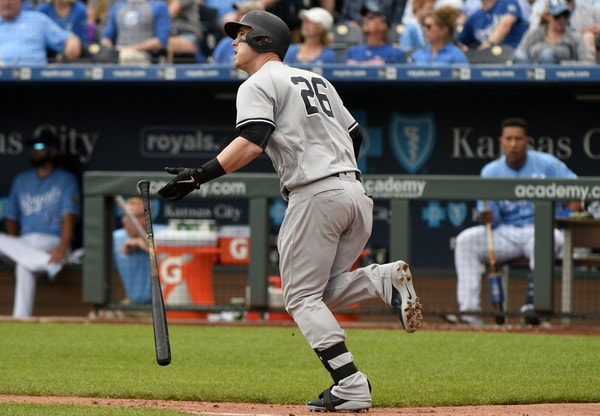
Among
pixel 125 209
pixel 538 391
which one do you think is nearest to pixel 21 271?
pixel 125 209

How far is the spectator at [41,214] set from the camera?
450 inches

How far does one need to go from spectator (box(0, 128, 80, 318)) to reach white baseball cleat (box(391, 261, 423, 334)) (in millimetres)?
6631

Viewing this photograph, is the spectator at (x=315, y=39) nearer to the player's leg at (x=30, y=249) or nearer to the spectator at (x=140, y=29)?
the spectator at (x=140, y=29)

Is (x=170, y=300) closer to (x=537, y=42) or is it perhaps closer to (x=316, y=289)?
(x=537, y=42)

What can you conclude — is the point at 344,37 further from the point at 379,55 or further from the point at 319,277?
the point at 319,277

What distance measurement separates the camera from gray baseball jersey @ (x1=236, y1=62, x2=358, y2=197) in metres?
5.15

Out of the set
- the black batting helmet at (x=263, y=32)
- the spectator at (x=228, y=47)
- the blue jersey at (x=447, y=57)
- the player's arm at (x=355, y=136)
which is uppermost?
the spectator at (x=228, y=47)

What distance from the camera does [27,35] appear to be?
38.0 feet

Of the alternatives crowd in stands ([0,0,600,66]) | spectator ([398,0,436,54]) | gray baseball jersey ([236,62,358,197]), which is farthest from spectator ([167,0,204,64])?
gray baseball jersey ([236,62,358,197])

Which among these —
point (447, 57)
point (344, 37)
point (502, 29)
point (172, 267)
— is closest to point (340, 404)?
point (172, 267)

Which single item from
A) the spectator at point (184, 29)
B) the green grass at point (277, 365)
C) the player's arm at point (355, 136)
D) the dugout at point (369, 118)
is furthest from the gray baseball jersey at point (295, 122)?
the spectator at point (184, 29)

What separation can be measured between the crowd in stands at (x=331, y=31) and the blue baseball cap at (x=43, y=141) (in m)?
0.79

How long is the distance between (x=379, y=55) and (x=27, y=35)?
336 centimetres

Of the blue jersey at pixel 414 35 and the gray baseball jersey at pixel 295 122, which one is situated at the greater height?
the blue jersey at pixel 414 35
